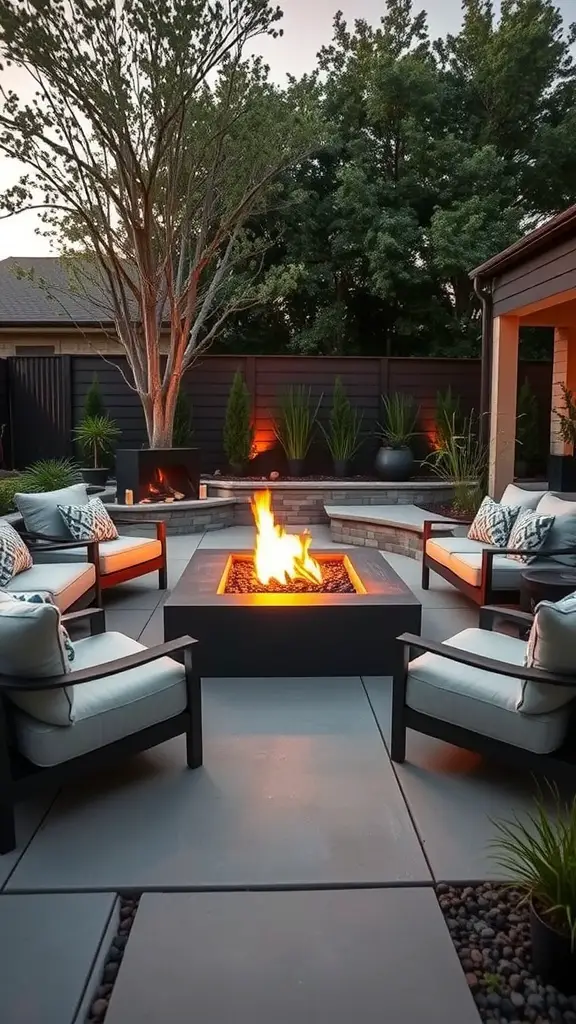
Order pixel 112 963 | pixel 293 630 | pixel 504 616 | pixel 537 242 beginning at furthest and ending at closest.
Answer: pixel 537 242
pixel 293 630
pixel 504 616
pixel 112 963

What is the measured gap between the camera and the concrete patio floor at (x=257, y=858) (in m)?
1.62

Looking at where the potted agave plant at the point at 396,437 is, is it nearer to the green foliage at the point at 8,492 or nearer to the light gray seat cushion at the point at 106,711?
the green foliage at the point at 8,492

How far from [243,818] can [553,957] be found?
1060 millimetres

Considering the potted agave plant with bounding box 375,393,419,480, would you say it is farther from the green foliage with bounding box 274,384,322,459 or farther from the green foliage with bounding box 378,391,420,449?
the green foliage with bounding box 274,384,322,459

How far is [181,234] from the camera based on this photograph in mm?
9109

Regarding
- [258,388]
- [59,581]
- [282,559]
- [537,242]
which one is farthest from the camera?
[258,388]

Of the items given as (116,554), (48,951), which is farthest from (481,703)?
(116,554)

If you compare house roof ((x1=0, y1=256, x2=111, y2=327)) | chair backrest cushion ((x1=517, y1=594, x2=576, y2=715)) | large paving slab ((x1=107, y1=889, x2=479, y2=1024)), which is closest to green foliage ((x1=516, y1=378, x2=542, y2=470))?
house roof ((x1=0, y1=256, x2=111, y2=327))

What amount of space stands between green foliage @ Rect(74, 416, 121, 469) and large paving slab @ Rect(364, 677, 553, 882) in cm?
727

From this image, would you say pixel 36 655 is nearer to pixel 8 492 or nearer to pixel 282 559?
pixel 282 559

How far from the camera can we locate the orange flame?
4.30 meters

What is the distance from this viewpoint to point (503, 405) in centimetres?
808

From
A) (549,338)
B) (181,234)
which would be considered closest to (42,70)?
(181,234)

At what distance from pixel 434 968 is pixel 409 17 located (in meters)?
16.2
